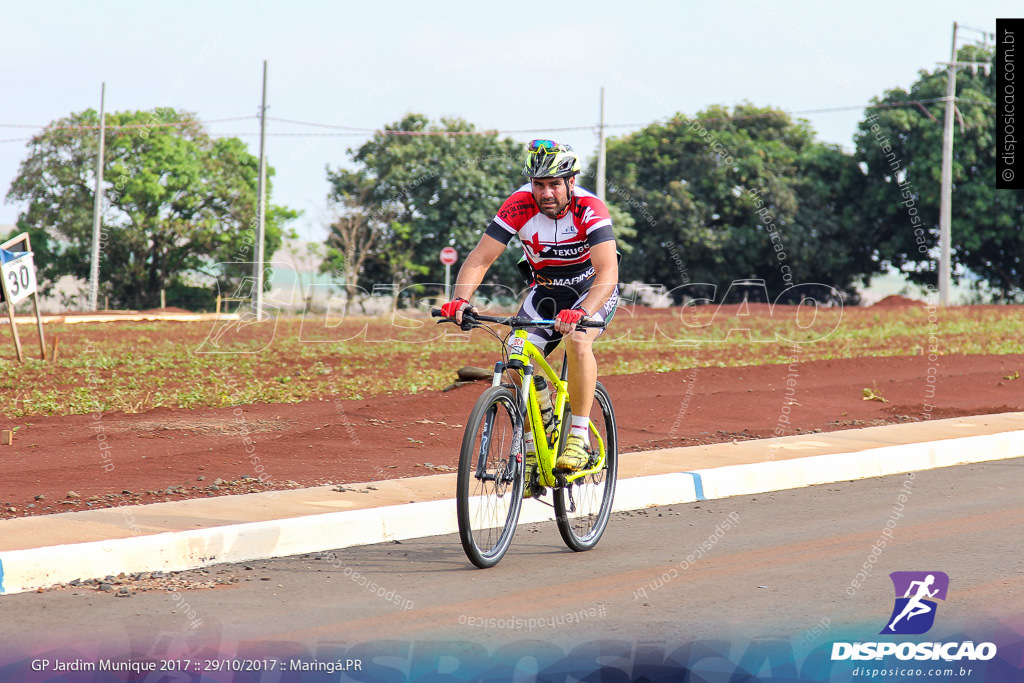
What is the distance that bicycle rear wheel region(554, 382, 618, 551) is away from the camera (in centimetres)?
651

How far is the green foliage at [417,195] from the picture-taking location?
44.8 metres

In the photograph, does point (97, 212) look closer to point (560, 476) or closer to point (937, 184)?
point (937, 184)

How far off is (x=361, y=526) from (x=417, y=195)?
39507mm

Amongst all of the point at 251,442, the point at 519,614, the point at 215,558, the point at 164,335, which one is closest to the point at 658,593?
the point at 519,614

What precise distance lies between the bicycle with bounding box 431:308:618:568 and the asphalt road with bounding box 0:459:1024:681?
20 cm

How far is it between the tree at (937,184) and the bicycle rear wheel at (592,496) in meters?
39.9

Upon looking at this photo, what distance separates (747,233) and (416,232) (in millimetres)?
14693

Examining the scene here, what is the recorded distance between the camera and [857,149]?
4903cm

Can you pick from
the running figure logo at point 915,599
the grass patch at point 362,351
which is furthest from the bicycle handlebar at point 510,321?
the grass patch at point 362,351

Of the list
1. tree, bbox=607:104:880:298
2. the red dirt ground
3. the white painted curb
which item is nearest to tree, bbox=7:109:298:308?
tree, bbox=607:104:880:298

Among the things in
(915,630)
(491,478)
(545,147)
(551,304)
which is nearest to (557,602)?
(491,478)

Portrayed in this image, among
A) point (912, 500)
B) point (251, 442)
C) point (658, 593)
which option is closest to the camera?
point (658, 593)

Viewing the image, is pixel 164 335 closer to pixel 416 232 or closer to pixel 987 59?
pixel 416 232

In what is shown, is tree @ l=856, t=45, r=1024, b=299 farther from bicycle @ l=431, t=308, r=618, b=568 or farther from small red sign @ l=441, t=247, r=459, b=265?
bicycle @ l=431, t=308, r=618, b=568
